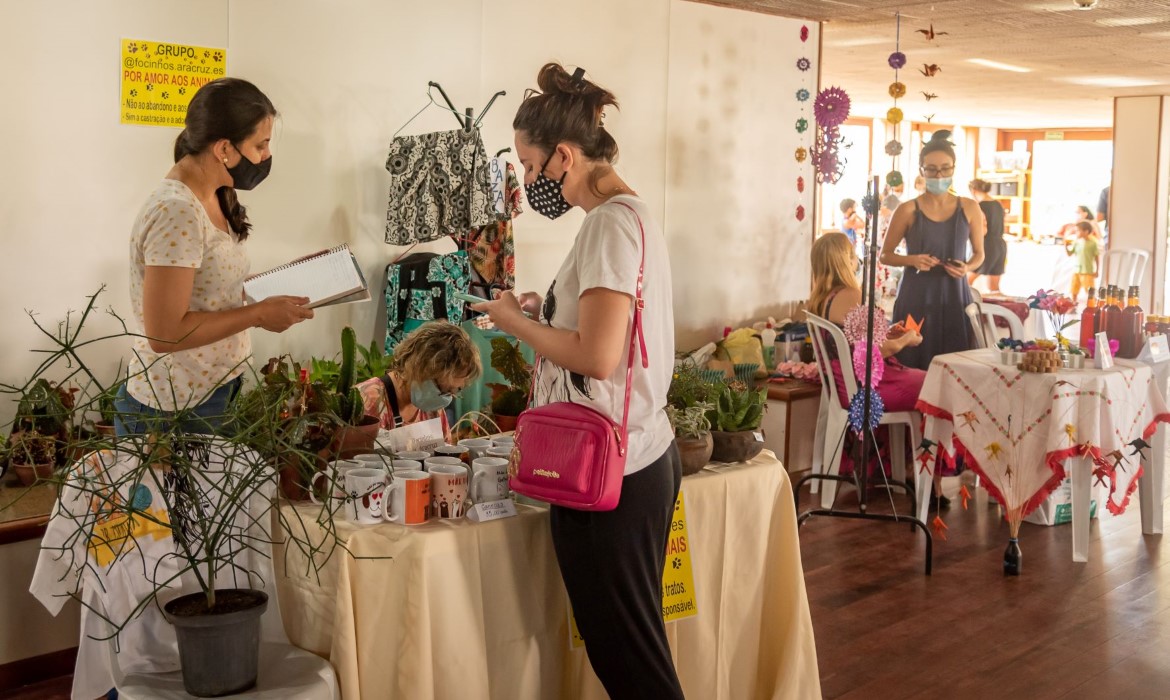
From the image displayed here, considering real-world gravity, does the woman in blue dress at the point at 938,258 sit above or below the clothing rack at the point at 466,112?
below

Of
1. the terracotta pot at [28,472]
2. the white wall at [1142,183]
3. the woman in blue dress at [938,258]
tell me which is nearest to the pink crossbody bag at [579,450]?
the terracotta pot at [28,472]

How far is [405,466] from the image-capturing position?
7.59 ft

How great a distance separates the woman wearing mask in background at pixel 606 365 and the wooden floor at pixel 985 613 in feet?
4.13

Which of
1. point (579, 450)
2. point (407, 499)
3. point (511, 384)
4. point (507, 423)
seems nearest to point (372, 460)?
point (407, 499)

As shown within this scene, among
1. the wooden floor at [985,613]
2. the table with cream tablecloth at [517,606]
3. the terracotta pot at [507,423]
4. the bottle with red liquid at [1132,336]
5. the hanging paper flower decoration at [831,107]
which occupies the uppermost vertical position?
the hanging paper flower decoration at [831,107]

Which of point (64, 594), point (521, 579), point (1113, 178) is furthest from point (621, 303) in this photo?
point (1113, 178)

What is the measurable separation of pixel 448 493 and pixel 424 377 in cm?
92

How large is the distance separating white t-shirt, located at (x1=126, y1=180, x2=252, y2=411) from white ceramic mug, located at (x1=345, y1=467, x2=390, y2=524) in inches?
14.2

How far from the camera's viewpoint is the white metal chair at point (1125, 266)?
Answer: 10719 millimetres

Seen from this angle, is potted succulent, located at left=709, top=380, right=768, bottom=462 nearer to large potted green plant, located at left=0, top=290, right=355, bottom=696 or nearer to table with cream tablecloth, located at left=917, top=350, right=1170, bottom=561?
large potted green plant, located at left=0, top=290, right=355, bottom=696

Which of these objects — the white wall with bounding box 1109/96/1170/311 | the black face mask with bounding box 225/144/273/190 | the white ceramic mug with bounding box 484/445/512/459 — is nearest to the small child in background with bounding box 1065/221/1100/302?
the white wall with bounding box 1109/96/1170/311

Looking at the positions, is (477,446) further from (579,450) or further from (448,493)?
(579,450)

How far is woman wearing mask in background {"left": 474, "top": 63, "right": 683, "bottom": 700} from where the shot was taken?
202cm

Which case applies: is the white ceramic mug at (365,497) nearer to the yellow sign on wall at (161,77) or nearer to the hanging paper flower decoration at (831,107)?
the yellow sign on wall at (161,77)
